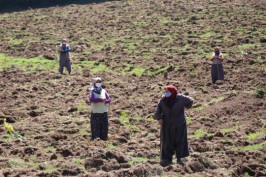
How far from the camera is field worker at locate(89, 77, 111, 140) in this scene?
578 inches

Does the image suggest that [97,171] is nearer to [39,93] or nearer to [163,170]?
[163,170]

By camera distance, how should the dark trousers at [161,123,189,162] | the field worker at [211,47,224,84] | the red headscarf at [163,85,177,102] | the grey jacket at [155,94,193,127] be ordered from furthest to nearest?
the field worker at [211,47,224,84], the dark trousers at [161,123,189,162], the grey jacket at [155,94,193,127], the red headscarf at [163,85,177,102]

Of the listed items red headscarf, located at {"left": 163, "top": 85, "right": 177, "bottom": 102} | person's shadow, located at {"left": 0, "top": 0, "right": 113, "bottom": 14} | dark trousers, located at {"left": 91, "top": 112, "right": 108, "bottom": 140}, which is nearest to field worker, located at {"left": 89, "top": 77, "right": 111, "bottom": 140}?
dark trousers, located at {"left": 91, "top": 112, "right": 108, "bottom": 140}

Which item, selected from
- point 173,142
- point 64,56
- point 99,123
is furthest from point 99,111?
point 64,56

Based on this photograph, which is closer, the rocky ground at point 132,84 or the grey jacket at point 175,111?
the grey jacket at point 175,111

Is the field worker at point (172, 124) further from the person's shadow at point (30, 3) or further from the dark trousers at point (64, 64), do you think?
the person's shadow at point (30, 3)

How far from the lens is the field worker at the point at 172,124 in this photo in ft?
40.4

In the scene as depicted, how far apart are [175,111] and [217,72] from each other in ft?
36.4

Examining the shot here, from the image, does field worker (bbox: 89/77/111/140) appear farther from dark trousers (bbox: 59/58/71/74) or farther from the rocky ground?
dark trousers (bbox: 59/58/71/74)

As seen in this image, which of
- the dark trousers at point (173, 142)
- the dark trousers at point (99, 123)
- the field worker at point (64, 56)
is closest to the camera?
the dark trousers at point (173, 142)

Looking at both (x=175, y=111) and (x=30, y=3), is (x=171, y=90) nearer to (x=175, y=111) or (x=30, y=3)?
(x=175, y=111)

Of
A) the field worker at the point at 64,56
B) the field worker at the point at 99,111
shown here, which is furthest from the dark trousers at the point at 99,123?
the field worker at the point at 64,56

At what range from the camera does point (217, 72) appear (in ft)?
76.1

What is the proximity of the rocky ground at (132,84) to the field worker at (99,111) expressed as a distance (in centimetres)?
33
